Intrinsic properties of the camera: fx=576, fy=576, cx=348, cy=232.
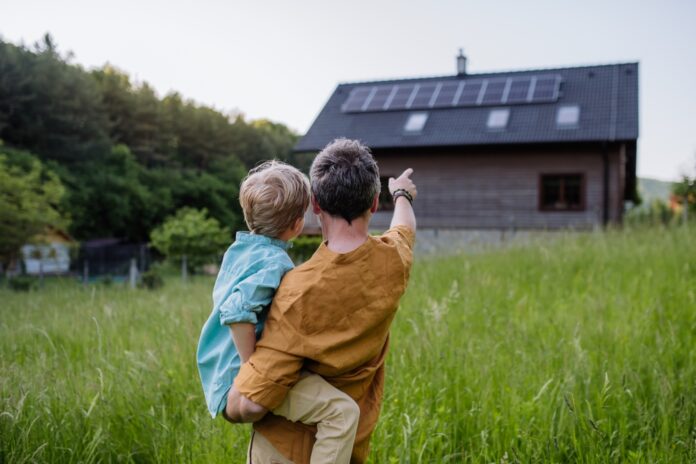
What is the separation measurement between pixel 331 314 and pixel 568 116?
2216 cm

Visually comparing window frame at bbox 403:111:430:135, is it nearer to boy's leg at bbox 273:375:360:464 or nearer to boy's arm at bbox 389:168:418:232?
boy's arm at bbox 389:168:418:232

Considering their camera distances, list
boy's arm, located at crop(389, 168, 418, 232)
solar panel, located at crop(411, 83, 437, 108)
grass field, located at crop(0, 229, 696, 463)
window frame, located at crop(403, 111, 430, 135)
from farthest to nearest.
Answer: solar panel, located at crop(411, 83, 437, 108) → window frame, located at crop(403, 111, 430, 135) → grass field, located at crop(0, 229, 696, 463) → boy's arm, located at crop(389, 168, 418, 232)

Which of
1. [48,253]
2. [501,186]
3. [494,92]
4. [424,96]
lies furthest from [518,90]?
[48,253]

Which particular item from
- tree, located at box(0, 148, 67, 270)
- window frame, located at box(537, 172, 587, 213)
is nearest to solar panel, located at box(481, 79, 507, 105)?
window frame, located at box(537, 172, 587, 213)

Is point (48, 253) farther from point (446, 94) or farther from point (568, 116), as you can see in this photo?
point (568, 116)

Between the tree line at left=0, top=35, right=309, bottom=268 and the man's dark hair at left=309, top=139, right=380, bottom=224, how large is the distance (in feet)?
76.4

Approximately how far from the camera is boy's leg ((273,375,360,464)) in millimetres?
1643

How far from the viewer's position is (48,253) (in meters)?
25.3

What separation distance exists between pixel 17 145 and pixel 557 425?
125 ft

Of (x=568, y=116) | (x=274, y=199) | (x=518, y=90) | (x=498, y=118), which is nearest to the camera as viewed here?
(x=274, y=199)

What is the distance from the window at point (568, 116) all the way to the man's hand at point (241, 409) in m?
21.7

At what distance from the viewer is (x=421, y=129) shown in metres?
23.0

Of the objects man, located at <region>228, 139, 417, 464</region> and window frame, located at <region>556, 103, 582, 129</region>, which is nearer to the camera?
man, located at <region>228, 139, 417, 464</region>

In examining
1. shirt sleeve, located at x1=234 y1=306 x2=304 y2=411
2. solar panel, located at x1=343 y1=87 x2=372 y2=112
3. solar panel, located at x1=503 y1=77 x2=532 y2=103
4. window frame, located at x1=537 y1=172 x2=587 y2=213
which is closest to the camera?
shirt sleeve, located at x1=234 y1=306 x2=304 y2=411
